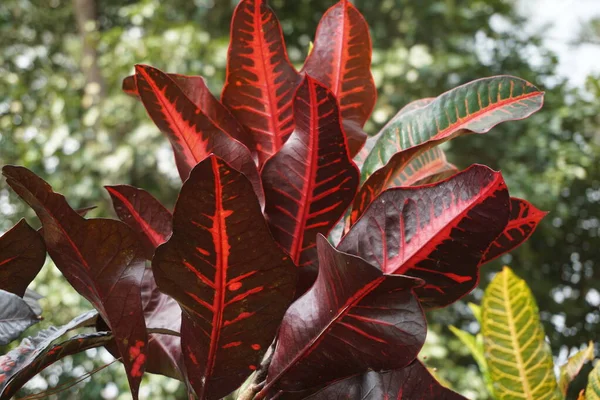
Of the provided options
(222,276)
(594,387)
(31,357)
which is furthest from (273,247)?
(594,387)

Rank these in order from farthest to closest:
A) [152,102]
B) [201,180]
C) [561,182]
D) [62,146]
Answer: [561,182]
[62,146]
[152,102]
[201,180]

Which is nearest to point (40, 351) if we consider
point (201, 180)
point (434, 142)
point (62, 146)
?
point (201, 180)

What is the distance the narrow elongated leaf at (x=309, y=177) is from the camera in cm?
33

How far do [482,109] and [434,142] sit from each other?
49 millimetres

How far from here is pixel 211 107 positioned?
42 centimetres

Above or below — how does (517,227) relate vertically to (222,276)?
below

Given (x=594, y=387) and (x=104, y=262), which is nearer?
(x=104, y=262)

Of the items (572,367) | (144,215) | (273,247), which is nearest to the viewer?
(273,247)

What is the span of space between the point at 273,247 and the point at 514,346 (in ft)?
1.01

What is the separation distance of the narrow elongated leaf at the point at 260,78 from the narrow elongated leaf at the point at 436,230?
0.13 m

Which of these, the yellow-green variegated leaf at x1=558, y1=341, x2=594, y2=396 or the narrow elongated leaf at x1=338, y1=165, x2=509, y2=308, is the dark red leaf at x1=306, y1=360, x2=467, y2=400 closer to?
the narrow elongated leaf at x1=338, y1=165, x2=509, y2=308

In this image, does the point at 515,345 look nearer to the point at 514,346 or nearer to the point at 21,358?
the point at 514,346

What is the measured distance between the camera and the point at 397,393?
336 mm

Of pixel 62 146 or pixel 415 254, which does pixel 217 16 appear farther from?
pixel 415 254
